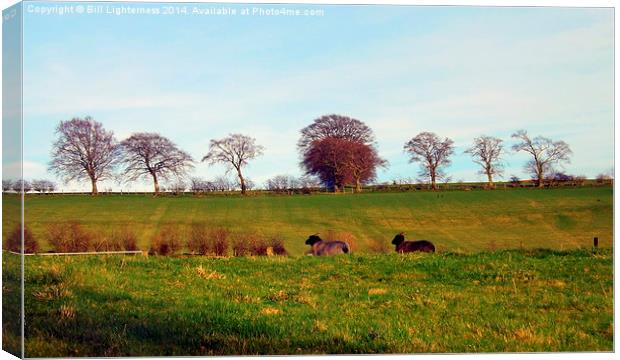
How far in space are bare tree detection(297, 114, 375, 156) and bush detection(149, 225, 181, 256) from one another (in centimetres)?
214

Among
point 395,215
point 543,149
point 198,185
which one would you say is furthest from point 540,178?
point 198,185

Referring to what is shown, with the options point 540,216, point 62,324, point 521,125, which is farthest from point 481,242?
point 62,324

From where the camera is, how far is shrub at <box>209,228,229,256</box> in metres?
14.2

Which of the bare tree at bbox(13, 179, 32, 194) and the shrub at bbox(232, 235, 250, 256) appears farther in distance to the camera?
the shrub at bbox(232, 235, 250, 256)

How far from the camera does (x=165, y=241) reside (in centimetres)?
1398

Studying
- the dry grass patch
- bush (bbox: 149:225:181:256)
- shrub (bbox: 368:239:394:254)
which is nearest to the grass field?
shrub (bbox: 368:239:394:254)

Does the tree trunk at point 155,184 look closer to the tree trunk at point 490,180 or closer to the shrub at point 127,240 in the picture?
the shrub at point 127,240

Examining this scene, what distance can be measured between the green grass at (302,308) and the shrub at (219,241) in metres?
0.37

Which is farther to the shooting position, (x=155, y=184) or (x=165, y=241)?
(x=165, y=241)

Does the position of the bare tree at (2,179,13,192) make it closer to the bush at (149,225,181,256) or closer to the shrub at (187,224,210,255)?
the bush at (149,225,181,256)

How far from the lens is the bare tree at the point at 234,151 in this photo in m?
13.1

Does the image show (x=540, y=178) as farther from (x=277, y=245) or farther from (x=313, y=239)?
(x=277, y=245)

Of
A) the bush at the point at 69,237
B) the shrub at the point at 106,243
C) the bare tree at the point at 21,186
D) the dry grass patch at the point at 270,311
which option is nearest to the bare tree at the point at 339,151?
the dry grass patch at the point at 270,311

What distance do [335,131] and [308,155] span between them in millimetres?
488
